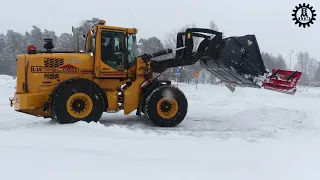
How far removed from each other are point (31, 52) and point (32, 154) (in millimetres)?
4741

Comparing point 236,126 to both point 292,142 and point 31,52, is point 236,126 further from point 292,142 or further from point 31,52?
point 31,52

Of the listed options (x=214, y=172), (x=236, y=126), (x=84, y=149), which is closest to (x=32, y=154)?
(x=84, y=149)

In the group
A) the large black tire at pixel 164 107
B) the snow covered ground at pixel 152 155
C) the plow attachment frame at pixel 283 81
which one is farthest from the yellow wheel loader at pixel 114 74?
the snow covered ground at pixel 152 155

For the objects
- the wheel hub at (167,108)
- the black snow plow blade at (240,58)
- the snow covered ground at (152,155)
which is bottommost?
the snow covered ground at (152,155)

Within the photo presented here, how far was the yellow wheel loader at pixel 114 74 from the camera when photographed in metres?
8.99

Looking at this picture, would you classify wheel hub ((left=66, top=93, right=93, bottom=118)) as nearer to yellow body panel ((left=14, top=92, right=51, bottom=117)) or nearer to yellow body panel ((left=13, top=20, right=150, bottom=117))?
yellow body panel ((left=13, top=20, right=150, bottom=117))

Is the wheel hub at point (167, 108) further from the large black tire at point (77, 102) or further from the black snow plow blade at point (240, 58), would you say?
the black snow plow blade at point (240, 58)

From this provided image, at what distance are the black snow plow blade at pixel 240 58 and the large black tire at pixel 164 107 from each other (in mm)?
1551

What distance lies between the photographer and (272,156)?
18.9ft

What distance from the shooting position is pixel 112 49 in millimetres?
9484

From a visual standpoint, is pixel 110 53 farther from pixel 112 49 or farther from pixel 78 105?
pixel 78 105

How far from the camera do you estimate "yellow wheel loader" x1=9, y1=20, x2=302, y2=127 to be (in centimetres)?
899

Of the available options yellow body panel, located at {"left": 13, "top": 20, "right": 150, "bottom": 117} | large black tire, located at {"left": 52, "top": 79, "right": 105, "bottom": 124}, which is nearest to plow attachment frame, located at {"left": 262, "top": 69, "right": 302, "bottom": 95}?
Result: yellow body panel, located at {"left": 13, "top": 20, "right": 150, "bottom": 117}

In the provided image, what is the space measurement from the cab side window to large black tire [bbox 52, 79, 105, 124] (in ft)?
2.84
